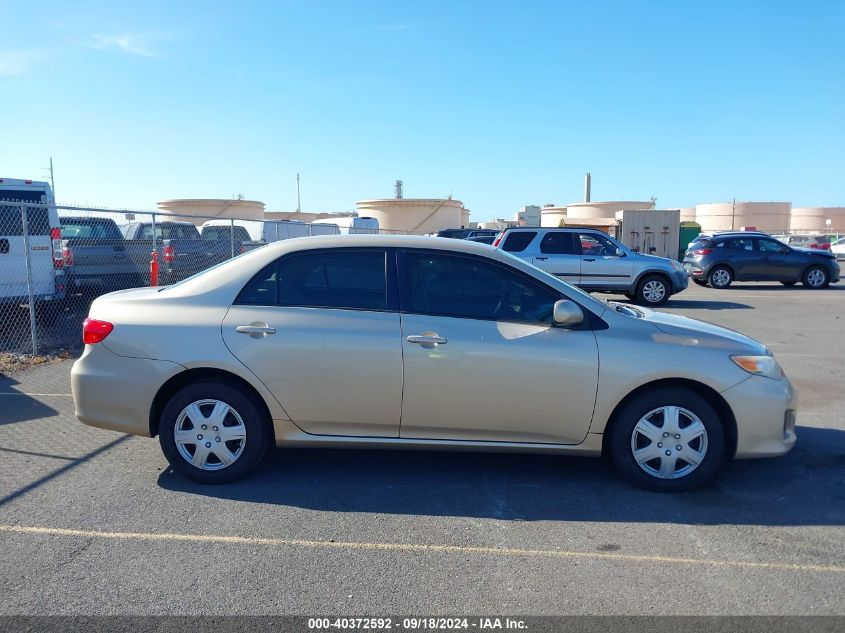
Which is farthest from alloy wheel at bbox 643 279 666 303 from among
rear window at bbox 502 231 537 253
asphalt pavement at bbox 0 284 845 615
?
asphalt pavement at bbox 0 284 845 615

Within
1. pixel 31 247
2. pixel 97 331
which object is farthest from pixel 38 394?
pixel 31 247

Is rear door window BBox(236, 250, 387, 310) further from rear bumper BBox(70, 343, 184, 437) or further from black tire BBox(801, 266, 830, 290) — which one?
black tire BBox(801, 266, 830, 290)

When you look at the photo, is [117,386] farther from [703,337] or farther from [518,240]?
[518,240]

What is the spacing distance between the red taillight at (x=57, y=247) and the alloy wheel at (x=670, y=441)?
9177mm

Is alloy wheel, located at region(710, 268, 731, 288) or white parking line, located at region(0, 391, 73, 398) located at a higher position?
alloy wheel, located at region(710, 268, 731, 288)

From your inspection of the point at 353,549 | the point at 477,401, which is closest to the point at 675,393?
the point at 477,401

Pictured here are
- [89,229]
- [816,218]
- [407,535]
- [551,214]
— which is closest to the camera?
[407,535]

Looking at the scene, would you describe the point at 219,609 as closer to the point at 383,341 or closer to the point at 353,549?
the point at 353,549

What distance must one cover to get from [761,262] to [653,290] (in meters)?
6.17

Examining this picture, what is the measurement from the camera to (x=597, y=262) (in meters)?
14.9

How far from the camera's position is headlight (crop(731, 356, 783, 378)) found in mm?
4344

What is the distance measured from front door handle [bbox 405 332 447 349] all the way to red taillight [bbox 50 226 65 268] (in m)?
8.02

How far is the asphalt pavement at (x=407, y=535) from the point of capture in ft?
10.4

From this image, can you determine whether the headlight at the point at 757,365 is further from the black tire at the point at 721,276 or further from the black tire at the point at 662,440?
the black tire at the point at 721,276
